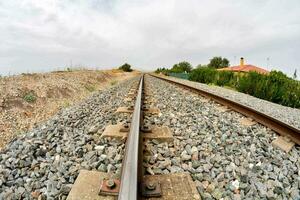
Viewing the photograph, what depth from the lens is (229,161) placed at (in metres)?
2.81

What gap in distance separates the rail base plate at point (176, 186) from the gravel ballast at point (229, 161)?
9cm

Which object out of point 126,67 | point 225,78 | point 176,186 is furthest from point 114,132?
point 126,67

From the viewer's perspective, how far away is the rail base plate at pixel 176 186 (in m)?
2.08

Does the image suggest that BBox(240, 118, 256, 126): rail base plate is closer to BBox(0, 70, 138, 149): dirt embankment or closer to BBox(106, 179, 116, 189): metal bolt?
BBox(106, 179, 116, 189): metal bolt

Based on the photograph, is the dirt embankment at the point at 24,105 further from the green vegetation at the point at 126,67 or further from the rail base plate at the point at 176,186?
the green vegetation at the point at 126,67

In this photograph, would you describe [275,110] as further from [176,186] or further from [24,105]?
[24,105]

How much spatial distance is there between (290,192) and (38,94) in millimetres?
7782

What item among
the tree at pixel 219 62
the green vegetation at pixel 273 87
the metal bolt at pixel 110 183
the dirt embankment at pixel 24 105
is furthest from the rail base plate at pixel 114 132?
the tree at pixel 219 62

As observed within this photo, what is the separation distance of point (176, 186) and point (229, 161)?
0.84 m

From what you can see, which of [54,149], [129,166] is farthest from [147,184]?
[54,149]

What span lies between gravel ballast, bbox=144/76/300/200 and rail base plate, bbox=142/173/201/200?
0.09 m

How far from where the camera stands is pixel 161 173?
2492 mm

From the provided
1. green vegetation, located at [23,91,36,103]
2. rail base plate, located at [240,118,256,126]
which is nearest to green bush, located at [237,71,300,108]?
rail base plate, located at [240,118,256,126]

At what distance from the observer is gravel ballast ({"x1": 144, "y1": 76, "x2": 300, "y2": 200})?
2.30 m
